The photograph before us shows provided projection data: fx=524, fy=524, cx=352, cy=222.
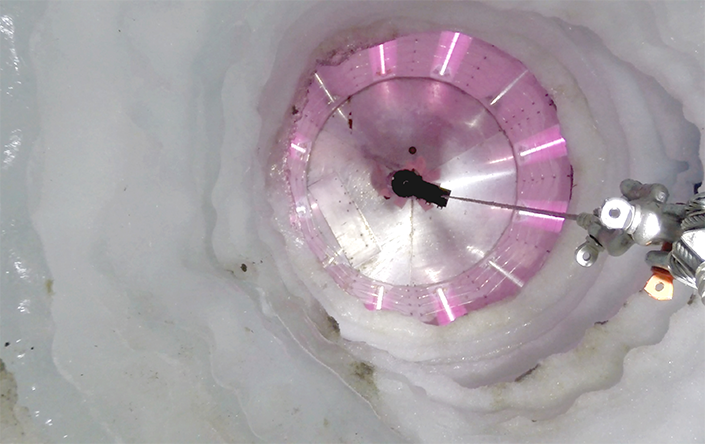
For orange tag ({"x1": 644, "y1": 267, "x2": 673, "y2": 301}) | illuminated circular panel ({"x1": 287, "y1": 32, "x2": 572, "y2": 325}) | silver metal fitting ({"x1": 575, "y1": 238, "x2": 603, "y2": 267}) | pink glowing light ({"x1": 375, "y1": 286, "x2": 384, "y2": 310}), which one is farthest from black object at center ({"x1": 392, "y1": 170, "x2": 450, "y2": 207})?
orange tag ({"x1": 644, "y1": 267, "x2": 673, "y2": 301})

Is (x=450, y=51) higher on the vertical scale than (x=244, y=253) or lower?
higher

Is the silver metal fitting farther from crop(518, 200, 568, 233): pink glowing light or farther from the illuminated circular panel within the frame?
the illuminated circular panel

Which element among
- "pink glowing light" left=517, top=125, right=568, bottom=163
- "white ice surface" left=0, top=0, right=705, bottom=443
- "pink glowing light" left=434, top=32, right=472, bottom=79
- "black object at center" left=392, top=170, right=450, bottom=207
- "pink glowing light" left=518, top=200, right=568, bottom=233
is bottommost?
"white ice surface" left=0, top=0, right=705, bottom=443

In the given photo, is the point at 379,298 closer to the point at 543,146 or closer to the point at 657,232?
the point at 543,146

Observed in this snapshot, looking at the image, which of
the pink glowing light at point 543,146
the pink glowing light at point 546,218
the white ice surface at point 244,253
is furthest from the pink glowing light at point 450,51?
the pink glowing light at point 546,218

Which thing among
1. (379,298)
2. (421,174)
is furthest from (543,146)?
(379,298)
